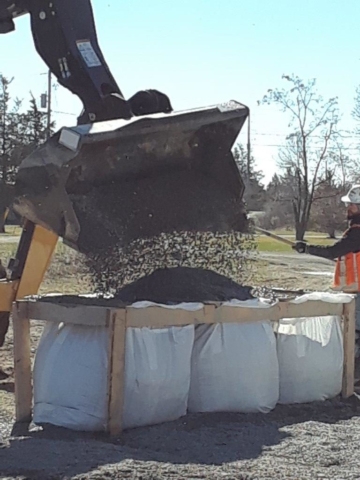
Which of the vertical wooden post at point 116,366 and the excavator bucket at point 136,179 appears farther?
the excavator bucket at point 136,179

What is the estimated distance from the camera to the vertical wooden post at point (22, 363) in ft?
21.5

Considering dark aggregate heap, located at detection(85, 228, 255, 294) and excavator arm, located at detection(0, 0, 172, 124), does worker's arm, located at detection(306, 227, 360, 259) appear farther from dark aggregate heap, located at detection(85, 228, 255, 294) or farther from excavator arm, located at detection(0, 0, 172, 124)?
excavator arm, located at detection(0, 0, 172, 124)

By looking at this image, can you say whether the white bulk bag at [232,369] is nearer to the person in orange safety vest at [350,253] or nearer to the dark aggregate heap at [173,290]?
the dark aggregate heap at [173,290]

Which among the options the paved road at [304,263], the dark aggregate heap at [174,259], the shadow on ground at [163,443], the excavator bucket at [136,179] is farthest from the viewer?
the paved road at [304,263]

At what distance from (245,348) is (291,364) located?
55 cm

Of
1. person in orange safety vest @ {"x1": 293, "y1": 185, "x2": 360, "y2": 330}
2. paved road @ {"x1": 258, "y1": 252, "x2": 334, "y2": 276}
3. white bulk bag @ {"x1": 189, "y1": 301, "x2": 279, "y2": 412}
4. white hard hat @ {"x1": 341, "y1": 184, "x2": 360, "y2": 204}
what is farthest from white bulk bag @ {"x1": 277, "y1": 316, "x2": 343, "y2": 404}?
paved road @ {"x1": 258, "y1": 252, "x2": 334, "y2": 276}

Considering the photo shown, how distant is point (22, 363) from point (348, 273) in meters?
4.28

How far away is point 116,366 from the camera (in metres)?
5.98

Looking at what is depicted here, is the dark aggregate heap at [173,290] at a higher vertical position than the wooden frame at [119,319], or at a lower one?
higher

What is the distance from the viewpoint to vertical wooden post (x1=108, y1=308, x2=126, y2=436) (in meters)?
5.96

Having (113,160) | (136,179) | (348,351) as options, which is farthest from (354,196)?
(113,160)

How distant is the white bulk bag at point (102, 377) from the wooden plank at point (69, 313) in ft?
0.26

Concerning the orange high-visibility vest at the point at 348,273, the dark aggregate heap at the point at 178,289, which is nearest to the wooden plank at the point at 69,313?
the dark aggregate heap at the point at 178,289

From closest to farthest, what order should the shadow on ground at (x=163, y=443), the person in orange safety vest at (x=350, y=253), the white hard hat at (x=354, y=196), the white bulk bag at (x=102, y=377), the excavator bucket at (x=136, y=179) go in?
the shadow on ground at (x=163, y=443), the white bulk bag at (x=102, y=377), the excavator bucket at (x=136, y=179), the person in orange safety vest at (x=350, y=253), the white hard hat at (x=354, y=196)
